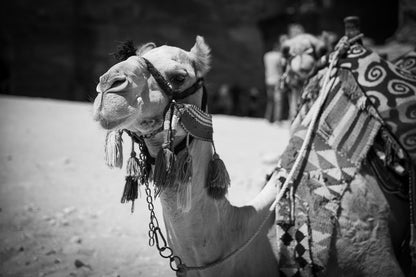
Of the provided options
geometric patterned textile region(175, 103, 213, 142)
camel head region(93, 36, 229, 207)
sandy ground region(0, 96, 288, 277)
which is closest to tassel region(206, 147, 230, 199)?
camel head region(93, 36, 229, 207)

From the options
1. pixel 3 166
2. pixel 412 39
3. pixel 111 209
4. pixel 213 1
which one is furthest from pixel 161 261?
pixel 213 1

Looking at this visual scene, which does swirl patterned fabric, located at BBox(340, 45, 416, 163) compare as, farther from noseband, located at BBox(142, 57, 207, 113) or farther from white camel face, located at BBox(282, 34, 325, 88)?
noseband, located at BBox(142, 57, 207, 113)

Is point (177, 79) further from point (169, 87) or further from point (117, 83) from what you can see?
point (117, 83)

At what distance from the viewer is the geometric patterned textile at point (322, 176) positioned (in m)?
2.81

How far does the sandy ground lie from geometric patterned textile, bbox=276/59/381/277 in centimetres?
135

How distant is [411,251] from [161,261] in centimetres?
234

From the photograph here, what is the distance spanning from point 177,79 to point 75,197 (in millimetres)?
4175

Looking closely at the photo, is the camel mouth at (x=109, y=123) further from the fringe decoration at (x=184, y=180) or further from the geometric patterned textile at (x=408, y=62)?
the geometric patterned textile at (x=408, y=62)

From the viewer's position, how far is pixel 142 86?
90.7 inches

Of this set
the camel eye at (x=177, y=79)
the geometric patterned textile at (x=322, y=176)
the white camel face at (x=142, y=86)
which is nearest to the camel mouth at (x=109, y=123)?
the white camel face at (x=142, y=86)

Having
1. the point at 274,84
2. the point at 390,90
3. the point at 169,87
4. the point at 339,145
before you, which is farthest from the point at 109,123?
the point at 274,84

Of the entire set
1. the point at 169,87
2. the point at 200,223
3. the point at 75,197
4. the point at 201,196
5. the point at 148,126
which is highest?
the point at 169,87

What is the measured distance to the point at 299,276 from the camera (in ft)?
9.23

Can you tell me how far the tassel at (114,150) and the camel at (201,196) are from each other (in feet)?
0.04
